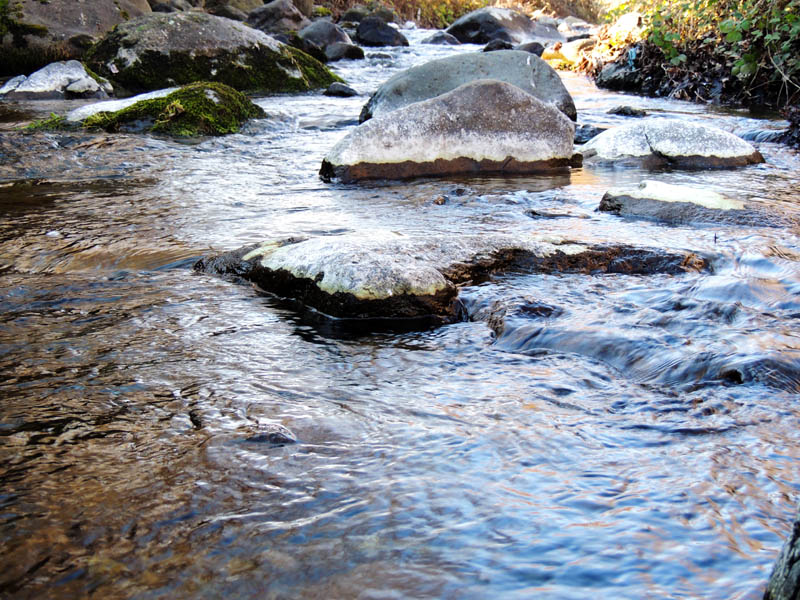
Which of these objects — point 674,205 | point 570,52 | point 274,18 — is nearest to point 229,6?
point 274,18

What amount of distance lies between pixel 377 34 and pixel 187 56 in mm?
11164

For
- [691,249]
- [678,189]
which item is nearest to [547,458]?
[691,249]

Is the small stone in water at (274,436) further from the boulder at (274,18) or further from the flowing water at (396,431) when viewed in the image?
the boulder at (274,18)

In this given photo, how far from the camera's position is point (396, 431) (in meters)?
2.16

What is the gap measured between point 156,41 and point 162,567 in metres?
11.4

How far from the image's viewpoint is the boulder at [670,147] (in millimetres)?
6492

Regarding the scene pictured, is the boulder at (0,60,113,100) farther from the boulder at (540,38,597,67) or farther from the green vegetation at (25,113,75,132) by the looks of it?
the boulder at (540,38,597,67)

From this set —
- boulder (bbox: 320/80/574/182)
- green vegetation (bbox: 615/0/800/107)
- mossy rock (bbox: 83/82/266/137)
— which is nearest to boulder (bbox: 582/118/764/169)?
boulder (bbox: 320/80/574/182)

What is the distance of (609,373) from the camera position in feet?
8.50

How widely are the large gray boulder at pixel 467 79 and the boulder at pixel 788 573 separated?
296 inches

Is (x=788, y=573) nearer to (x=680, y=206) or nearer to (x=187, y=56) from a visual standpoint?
(x=680, y=206)

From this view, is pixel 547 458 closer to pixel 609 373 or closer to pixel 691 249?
pixel 609 373

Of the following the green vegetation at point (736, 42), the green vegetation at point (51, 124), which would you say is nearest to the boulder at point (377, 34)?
the green vegetation at point (736, 42)

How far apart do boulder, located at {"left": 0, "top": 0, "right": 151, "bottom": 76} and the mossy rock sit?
5394 millimetres
